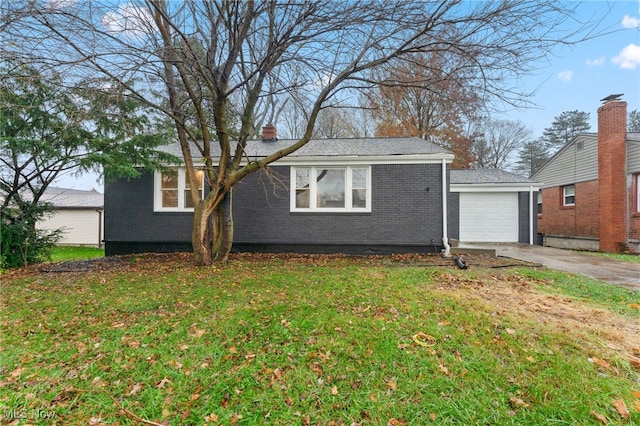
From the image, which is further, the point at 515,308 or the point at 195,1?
the point at 195,1

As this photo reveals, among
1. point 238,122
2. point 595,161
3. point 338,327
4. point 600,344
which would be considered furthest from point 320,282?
point 595,161

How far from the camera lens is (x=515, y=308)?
4145mm

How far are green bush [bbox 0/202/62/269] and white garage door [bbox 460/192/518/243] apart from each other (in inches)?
600

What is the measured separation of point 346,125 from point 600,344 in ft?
67.0

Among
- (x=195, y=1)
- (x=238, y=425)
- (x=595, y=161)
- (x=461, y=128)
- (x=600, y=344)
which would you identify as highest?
(x=461, y=128)

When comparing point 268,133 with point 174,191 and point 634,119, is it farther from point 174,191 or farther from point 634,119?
point 634,119

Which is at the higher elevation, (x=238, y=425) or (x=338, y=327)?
(x=338, y=327)

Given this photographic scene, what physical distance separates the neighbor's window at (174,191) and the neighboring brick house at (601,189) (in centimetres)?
1595

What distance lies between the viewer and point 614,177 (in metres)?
11.6

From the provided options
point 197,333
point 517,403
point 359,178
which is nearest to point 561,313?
point 517,403

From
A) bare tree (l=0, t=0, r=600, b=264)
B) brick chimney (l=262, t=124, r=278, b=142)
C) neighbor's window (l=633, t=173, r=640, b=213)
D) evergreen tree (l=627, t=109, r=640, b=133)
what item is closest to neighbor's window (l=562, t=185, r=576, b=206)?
neighbor's window (l=633, t=173, r=640, b=213)

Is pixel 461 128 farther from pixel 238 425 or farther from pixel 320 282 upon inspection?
pixel 238 425

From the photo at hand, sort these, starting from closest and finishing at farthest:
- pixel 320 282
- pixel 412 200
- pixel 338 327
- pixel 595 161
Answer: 1. pixel 338 327
2. pixel 320 282
3. pixel 412 200
4. pixel 595 161

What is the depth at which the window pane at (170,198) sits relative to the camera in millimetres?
9891
